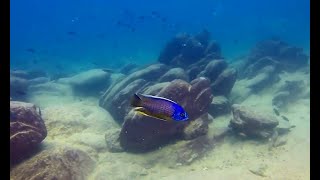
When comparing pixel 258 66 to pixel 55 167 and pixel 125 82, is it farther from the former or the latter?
pixel 55 167

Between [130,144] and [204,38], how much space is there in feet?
50.5

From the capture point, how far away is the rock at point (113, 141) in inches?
392

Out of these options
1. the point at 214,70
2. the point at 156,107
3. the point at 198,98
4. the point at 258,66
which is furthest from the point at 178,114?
the point at 258,66

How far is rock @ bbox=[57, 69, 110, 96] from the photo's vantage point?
17641 millimetres

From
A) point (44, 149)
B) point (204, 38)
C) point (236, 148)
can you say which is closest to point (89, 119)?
point (44, 149)

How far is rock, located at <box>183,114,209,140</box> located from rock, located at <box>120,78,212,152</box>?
0.46ft

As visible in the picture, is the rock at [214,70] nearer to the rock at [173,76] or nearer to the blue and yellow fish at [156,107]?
the rock at [173,76]

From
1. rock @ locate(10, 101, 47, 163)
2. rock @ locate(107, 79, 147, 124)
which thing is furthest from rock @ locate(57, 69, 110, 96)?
rock @ locate(10, 101, 47, 163)

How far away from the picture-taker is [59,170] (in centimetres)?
736

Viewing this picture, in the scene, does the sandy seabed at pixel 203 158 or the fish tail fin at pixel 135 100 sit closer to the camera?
the fish tail fin at pixel 135 100

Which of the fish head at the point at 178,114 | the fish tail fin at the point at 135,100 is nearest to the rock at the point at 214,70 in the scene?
the fish head at the point at 178,114

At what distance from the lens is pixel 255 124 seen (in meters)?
9.63

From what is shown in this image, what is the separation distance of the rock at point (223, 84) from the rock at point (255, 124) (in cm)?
439
